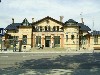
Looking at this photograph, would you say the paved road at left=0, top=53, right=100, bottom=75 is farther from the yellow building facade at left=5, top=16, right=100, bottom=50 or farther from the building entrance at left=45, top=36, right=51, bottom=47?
the building entrance at left=45, top=36, right=51, bottom=47

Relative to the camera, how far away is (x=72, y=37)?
61.0 m

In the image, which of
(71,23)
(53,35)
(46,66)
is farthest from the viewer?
(53,35)

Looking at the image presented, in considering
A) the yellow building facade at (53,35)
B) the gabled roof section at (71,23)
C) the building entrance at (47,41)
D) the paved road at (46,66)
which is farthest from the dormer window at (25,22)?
the paved road at (46,66)

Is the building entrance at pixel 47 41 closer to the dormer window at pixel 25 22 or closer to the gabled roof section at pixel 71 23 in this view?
the gabled roof section at pixel 71 23

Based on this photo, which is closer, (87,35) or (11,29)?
(87,35)

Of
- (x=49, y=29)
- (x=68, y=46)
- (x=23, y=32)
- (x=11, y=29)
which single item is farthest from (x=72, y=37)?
(x=11, y=29)

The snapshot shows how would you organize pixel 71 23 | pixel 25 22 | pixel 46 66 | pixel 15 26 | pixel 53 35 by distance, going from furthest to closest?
pixel 15 26 → pixel 25 22 → pixel 53 35 → pixel 71 23 → pixel 46 66

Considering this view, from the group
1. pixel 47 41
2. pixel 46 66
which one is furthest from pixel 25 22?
pixel 46 66

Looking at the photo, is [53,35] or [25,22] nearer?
[53,35]

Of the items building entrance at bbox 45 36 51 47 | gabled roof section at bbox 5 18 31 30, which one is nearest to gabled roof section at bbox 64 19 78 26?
building entrance at bbox 45 36 51 47

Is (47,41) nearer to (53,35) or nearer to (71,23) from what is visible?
(53,35)

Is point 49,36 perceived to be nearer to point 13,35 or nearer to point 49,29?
point 49,29

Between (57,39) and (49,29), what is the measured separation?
3.57m

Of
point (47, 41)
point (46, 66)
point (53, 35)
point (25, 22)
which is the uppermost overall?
point (25, 22)
